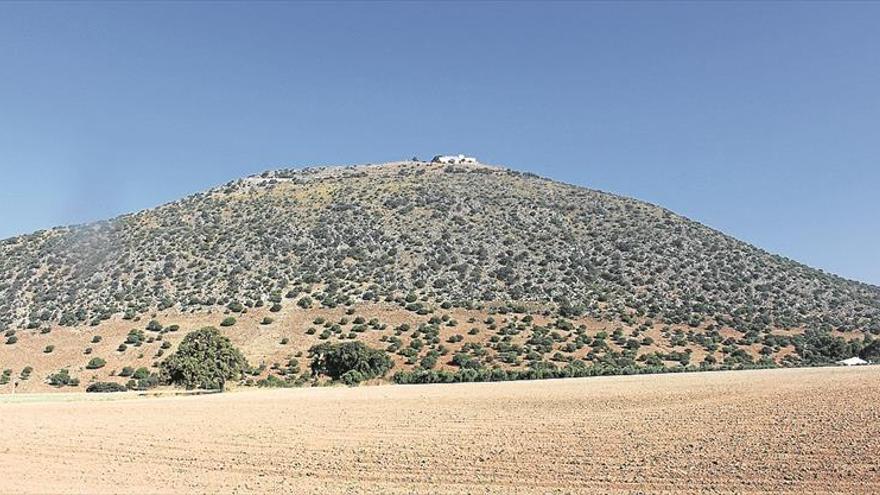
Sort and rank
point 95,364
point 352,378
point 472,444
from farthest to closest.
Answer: point 95,364 → point 352,378 → point 472,444

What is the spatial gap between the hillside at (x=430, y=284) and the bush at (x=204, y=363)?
7406 millimetres

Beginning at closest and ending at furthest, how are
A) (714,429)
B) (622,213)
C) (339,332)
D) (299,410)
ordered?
(714,429), (299,410), (339,332), (622,213)

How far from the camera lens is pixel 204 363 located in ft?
145

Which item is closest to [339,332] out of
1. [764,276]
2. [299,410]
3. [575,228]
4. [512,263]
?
[512,263]

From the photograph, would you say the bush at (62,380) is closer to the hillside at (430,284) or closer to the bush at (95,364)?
the hillside at (430,284)

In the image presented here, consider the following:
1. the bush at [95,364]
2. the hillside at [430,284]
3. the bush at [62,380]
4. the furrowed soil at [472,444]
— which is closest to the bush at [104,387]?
the bush at [62,380]

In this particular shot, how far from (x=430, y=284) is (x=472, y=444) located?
54605 millimetres

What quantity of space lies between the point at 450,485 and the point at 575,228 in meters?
76.1

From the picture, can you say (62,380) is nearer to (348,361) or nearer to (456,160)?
(348,361)

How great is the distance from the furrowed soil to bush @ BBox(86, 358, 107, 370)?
21.9 m

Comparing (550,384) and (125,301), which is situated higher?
(125,301)

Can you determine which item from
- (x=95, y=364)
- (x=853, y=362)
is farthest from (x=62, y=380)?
(x=853, y=362)

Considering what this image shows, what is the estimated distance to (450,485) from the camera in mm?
14492

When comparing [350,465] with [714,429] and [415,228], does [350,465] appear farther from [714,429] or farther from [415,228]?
[415,228]
